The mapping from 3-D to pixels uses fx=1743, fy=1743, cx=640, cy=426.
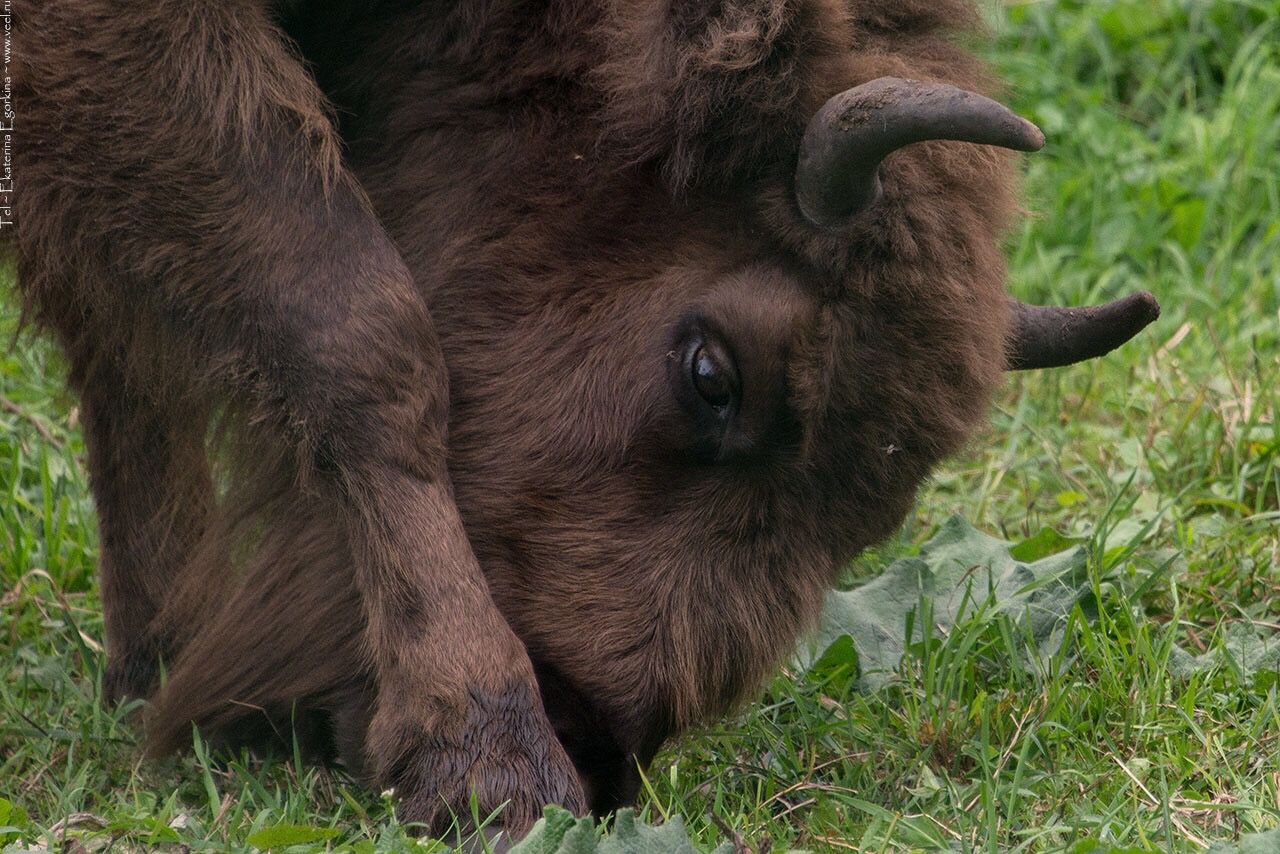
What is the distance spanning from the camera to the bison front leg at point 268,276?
319 centimetres

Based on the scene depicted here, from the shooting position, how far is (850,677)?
4.20m

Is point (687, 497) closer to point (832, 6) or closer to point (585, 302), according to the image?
point (585, 302)

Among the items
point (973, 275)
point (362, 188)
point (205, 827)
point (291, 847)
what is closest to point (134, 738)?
point (205, 827)

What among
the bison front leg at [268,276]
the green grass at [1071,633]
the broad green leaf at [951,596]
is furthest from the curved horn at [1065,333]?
the bison front leg at [268,276]

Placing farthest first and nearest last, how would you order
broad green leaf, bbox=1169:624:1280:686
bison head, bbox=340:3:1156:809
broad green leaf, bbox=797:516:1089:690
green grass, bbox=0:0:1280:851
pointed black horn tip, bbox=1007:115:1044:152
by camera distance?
broad green leaf, bbox=797:516:1089:690, broad green leaf, bbox=1169:624:1280:686, green grass, bbox=0:0:1280:851, bison head, bbox=340:3:1156:809, pointed black horn tip, bbox=1007:115:1044:152

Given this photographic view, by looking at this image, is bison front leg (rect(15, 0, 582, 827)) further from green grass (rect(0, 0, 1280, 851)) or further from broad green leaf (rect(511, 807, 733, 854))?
green grass (rect(0, 0, 1280, 851))

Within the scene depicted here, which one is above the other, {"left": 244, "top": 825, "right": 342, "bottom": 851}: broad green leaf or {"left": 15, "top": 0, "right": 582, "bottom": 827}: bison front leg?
{"left": 15, "top": 0, "right": 582, "bottom": 827}: bison front leg

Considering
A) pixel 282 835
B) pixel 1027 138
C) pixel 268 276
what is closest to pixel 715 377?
pixel 1027 138

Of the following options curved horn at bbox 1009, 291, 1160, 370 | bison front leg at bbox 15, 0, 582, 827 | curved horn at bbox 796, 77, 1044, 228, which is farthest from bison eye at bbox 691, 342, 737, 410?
curved horn at bbox 1009, 291, 1160, 370

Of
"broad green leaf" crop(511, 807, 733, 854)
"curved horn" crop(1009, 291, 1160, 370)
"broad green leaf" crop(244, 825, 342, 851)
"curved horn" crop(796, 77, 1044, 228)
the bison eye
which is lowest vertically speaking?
"broad green leaf" crop(244, 825, 342, 851)

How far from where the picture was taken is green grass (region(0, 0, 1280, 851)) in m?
3.46

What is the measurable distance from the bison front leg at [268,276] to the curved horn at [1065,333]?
4.41 feet

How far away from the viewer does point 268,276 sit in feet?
10.8

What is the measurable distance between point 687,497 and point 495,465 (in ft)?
1.25
